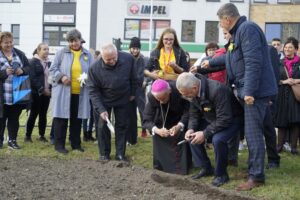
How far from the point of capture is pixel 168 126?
652 centimetres

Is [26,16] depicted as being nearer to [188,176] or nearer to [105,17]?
[105,17]

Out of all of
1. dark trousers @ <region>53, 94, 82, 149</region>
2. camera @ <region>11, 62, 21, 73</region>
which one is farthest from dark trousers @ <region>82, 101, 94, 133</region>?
camera @ <region>11, 62, 21, 73</region>

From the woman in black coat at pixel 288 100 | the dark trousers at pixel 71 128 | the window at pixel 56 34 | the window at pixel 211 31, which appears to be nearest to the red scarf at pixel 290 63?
the woman in black coat at pixel 288 100

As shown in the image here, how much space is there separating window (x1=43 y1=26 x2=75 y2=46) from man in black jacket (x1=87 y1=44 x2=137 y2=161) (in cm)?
3352

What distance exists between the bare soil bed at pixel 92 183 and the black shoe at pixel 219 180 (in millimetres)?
191

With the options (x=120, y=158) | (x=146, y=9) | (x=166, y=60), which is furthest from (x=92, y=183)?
(x=146, y=9)

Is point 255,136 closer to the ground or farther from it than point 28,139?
farther from it

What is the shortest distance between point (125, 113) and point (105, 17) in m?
32.2

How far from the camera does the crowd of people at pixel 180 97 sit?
5445 mm

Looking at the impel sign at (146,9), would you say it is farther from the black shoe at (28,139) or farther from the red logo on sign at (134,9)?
the black shoe at (28,139)

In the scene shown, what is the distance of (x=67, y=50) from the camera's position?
25.1 ft

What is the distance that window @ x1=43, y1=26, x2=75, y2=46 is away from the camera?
39.8 meters

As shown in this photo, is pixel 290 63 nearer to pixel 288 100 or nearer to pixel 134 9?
pixel 288 100

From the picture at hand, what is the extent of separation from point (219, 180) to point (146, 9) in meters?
34.9
